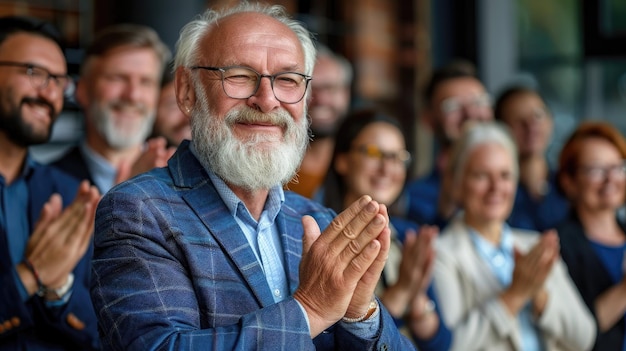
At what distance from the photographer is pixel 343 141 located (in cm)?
312

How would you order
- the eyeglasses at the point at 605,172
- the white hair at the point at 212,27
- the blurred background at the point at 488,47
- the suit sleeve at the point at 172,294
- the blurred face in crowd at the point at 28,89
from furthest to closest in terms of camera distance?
the blurred background at the point at 488,47
the eyeglasses at the point at 605,172
the blurred face in crowd at the point at 28,89
the white hair at the point at 212,27
the suit sleeve at the point at 172,294

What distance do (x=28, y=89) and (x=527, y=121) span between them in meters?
2.56

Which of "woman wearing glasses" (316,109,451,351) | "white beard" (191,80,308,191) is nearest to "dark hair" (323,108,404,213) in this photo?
"woman wearing glasses" (316,109,451,351)

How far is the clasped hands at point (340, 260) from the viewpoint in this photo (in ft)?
4.90

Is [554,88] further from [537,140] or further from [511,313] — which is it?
[511,313]

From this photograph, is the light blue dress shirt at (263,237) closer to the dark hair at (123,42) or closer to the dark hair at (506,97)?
the dark hair at (123,42)

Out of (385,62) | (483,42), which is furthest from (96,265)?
(483,42)

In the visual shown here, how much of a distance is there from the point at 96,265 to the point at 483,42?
5.14 meters

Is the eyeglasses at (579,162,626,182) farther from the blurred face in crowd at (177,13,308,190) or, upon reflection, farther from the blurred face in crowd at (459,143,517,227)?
the blurred face in crowd at (177,13,308,190)

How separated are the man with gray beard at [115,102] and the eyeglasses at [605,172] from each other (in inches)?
62.4

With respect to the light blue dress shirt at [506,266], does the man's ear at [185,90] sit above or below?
above

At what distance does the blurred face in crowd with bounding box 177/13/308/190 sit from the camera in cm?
165

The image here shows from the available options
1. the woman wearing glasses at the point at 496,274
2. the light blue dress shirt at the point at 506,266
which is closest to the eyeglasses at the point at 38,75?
the woman wearing glasses at the point at 496,274

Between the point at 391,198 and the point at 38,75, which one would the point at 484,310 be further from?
the point at 38,75
